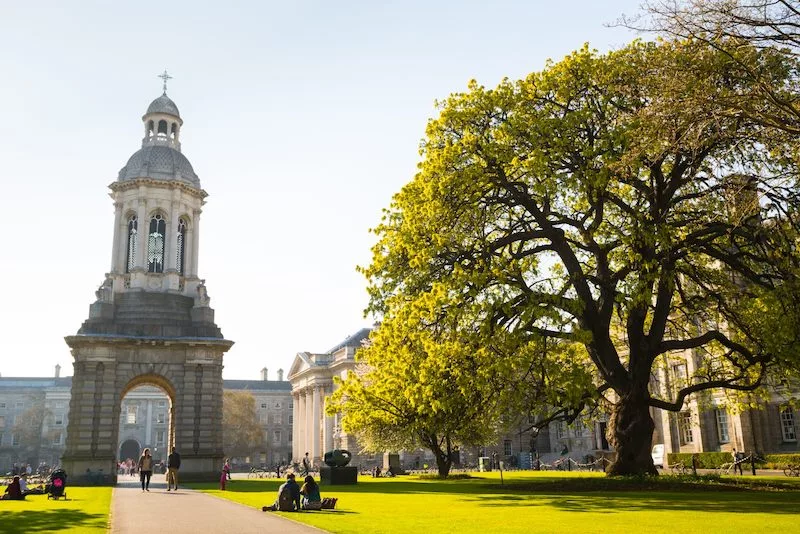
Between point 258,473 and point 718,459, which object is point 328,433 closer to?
point 258,473

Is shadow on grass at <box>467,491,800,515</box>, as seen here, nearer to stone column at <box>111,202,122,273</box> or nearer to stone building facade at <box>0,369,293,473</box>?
stone column at <box>111,202,122,273</box>

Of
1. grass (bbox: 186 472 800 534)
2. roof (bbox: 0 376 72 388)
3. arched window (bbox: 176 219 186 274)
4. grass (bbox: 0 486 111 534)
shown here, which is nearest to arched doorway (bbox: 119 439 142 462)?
roof (bbox: 0 376 72 388)

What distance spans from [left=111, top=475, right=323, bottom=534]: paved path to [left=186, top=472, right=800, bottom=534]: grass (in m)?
0.76

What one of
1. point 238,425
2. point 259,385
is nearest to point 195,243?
point 238,425

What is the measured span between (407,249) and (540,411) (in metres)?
6.69

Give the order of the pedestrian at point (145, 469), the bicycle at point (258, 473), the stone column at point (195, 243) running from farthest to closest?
the bicycle at point (258, 473)
the stone column at point (195, 243)
the pedestrian at point (145, 469)

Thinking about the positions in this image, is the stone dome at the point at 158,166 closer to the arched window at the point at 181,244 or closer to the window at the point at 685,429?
the arched window at the point at 181,244

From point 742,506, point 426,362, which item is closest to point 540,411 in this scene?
point 426,362

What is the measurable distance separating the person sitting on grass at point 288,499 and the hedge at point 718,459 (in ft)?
105

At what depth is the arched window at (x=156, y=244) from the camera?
4917 centimetres

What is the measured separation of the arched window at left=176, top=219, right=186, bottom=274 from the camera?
50.3 m

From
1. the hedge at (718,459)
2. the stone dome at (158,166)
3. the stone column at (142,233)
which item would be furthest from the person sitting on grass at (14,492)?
the hedge at (718,459)

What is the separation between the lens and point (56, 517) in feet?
56.7

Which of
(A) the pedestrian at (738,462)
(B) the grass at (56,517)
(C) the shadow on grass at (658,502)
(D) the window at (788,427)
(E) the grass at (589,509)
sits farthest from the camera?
(D) the window at (788,427)
